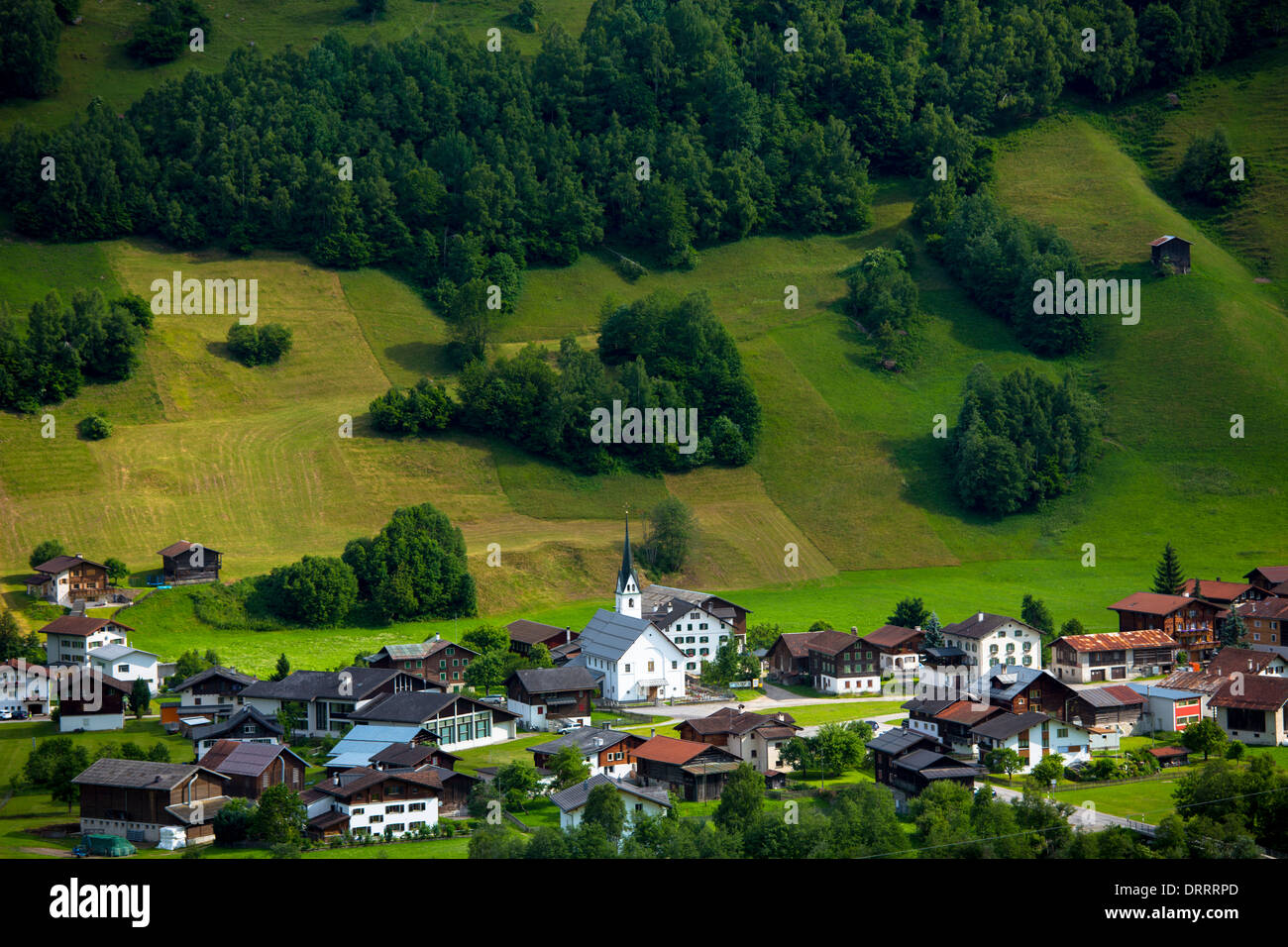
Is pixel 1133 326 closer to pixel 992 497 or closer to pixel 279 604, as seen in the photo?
pixel 992 497

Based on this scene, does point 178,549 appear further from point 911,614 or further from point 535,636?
point 911,614

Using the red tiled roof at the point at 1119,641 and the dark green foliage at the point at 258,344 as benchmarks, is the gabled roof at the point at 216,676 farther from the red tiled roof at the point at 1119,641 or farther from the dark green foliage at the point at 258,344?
the dark green foliage at the point at 258,344

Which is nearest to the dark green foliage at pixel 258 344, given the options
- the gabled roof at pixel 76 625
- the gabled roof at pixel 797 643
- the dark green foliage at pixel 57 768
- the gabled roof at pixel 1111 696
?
the gabled roof at pixel 76 625

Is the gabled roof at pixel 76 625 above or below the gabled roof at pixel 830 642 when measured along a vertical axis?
above

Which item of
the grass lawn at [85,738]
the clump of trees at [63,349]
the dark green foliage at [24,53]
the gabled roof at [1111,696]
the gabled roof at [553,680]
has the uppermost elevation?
the dark green foliage at [24,53]

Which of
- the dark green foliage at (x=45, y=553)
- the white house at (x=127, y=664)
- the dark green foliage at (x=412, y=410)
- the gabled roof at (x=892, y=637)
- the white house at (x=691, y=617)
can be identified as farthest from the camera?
the dark green foliage at (x=412, y=410)
